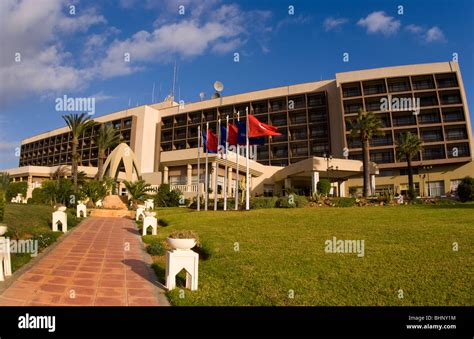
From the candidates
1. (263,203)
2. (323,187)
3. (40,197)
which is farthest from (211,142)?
(323,187)

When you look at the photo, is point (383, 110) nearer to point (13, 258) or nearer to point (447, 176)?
point (447, 176)

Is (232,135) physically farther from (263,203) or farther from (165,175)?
(165,175)

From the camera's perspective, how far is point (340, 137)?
5853 cm

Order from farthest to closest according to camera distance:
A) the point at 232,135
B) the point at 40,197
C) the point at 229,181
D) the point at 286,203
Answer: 1. the point at 229,181
2. the point at 40,197
3. the point at 286,203
4. the point at 232,135

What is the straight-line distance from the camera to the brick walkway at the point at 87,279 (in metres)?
6.28

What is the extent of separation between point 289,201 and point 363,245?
15761mm

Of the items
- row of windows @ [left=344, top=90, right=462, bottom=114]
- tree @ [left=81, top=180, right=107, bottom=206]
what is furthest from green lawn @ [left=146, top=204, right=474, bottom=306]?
row of windows @ [left=344, top=90, right=462, bottom=114]

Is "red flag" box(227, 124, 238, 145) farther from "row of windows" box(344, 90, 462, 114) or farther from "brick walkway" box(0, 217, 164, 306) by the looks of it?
"row of windows" box(344, 90, 462, 114)

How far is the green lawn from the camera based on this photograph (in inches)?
247

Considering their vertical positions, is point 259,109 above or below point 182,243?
above

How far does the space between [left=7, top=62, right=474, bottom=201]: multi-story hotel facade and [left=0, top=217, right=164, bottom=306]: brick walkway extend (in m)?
28.7

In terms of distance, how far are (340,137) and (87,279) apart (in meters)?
55.6

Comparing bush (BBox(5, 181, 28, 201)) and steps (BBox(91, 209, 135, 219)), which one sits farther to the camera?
bush (BBox(5, 181, 28, 201))

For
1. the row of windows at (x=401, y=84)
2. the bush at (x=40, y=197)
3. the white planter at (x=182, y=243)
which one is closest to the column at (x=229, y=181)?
the bush at (x=40, y=197)
